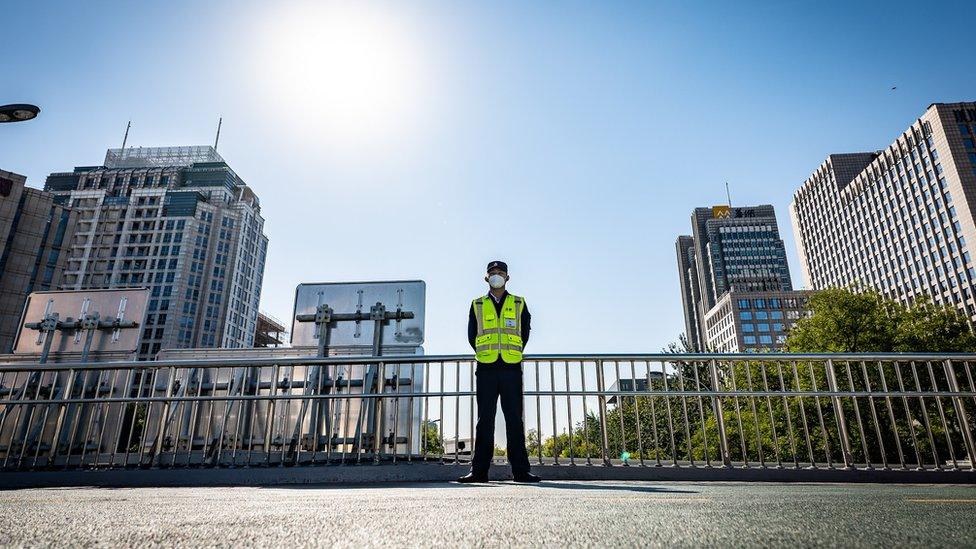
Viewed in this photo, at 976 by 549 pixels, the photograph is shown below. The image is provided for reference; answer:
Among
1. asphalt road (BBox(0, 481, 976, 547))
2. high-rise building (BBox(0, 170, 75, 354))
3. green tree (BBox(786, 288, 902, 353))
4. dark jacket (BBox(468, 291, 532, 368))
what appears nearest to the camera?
asphalt road (BBox(0, 481, 976, 547))

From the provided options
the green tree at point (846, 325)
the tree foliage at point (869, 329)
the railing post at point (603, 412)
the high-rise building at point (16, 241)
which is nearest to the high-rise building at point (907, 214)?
the tree foliage at point (869, 329)

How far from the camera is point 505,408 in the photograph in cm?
521

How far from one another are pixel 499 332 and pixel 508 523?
3467 mm

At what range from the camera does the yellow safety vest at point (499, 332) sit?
5.28 metres

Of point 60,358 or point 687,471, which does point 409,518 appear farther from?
point 60,358

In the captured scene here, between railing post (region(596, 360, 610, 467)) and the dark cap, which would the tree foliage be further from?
the dark cap

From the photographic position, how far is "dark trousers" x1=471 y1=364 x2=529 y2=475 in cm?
507

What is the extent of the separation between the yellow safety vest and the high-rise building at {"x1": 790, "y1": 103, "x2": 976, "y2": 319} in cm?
8392

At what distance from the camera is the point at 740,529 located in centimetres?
168

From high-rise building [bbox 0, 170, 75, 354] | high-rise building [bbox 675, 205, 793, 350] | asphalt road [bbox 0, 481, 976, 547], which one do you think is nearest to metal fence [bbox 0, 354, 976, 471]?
asphalt road [bbox 0, 481, 976, 547]

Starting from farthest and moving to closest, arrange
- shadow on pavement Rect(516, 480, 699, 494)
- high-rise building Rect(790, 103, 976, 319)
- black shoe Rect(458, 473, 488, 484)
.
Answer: high-rise building Rect(790, 103, 976, 319)
black shoe Rect(458, 473, 488, 484)
shadow on pavement Rect(516, 480, 699, 494)

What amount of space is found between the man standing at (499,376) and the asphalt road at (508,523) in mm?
2456

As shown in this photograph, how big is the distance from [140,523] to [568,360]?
4.83 meters

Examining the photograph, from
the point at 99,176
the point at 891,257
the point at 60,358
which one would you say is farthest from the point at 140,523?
the point at 99,176
